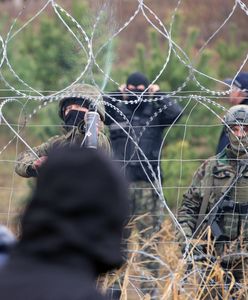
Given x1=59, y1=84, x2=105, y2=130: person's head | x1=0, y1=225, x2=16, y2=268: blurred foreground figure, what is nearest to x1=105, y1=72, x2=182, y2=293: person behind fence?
x1=59, y1=84, x2=105, y2=130: person's head

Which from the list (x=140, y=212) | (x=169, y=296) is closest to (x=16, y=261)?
(x=169, y=296)

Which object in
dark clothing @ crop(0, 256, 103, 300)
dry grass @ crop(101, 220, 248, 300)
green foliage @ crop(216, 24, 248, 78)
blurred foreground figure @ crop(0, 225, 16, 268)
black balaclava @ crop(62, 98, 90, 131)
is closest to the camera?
dark clothing @ crop(0, 256, 103, 300)

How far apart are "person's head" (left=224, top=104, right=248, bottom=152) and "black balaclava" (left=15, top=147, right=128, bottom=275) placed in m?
3.52

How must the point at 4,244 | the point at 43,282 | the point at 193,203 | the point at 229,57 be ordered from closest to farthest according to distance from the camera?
1. the point at 43,282
2. the point at 4,244
3. the point at 193,203
4. the point at 229,57

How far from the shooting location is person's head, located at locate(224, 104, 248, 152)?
5.75 meters

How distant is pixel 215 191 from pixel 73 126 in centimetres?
84

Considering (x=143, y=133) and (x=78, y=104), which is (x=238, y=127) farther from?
(x=143, y=133)

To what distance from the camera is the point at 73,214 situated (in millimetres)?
2176

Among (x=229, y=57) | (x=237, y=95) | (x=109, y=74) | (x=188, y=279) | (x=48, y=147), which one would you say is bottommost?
(x=188, y=279)

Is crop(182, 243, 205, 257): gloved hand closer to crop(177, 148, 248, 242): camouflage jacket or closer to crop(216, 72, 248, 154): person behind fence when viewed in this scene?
crop(177, 148, 248, 242): camouflage jacket

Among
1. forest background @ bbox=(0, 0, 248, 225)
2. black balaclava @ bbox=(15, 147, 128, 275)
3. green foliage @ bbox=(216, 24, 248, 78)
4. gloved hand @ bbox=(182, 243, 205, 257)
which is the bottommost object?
gloved hand @ bbox=(182, 243, 205, 257)

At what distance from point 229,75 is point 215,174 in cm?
793

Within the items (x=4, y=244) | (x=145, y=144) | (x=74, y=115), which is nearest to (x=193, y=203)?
(x=74, y=115)

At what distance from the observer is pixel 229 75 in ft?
44.5
